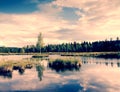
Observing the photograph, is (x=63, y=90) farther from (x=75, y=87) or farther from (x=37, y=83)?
(x=37, y=83)

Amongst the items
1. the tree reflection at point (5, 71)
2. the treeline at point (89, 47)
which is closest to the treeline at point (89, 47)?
the treeline at point (89, 47)

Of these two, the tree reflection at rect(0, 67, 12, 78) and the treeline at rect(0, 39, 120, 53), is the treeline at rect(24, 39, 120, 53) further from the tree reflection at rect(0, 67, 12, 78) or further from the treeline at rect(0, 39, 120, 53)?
the tree reflection at rect(0, 67, 12, 78)

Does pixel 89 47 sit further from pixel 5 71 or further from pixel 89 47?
pixel 5 71

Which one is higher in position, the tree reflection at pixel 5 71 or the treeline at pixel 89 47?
the treeline at pixel 89 47

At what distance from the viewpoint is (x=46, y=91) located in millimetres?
32750

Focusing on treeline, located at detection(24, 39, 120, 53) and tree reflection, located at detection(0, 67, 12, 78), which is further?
treeline, located at detection(24, 39, 120, 53)

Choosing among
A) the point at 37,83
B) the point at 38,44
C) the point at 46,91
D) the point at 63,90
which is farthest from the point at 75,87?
the point at 38,44

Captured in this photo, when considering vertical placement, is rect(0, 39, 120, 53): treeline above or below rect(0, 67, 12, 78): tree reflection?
above

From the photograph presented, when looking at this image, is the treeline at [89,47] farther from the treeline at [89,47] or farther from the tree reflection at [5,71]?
the tree reflection at [5,71]

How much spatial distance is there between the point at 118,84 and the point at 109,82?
2360 mm

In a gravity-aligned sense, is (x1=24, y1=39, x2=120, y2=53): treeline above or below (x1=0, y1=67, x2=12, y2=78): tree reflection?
above

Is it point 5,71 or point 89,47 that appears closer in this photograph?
point 5,71

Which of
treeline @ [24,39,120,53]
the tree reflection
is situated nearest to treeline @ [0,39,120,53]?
treeline @ [24,39,120,53]

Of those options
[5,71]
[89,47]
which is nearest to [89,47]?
[89,47]
